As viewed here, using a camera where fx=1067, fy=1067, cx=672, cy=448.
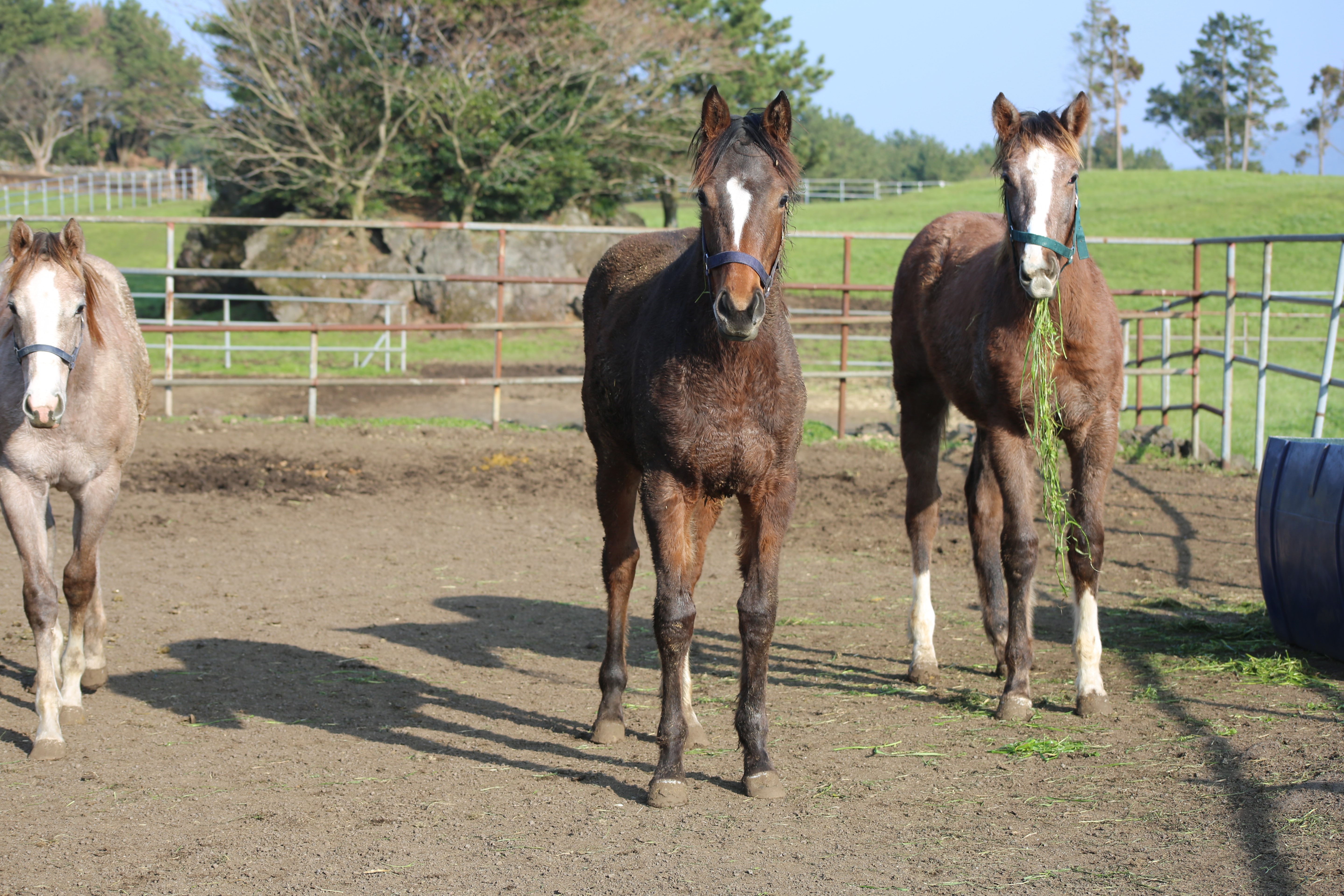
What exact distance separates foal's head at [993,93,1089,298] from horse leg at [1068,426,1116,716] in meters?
0.68

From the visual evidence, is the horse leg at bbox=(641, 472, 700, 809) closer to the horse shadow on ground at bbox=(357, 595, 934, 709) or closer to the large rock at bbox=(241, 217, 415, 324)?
the horse shadow on ground at bbox=(357, 595, 934, 709)

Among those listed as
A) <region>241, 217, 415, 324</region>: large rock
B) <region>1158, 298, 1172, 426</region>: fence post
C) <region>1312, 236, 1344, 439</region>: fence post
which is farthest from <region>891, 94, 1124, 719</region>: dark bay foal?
<region>241, 217, 415, 324</region>: large rock

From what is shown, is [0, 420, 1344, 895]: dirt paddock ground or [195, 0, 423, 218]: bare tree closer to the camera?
[0, 420, 1344, 895]: dirt paddock ground

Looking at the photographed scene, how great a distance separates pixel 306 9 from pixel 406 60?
2031 mm

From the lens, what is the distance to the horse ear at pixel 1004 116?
159 inches

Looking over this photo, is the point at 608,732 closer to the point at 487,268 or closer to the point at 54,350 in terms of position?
the point at 54,350

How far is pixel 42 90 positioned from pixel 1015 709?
196 ft

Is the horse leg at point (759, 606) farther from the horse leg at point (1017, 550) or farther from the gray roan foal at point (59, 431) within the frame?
the gray roan foal at point (59, 431)

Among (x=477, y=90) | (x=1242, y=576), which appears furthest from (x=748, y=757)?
(x=477, y=90)

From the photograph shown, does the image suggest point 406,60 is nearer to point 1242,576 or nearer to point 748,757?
point 1242,576

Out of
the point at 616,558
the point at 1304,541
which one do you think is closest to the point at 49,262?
the point at 616,558

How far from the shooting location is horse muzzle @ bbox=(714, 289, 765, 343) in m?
2.87

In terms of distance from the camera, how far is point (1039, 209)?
12.5 ft

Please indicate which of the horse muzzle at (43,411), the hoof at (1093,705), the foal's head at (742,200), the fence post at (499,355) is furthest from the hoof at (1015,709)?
the fence post at (499,355)
